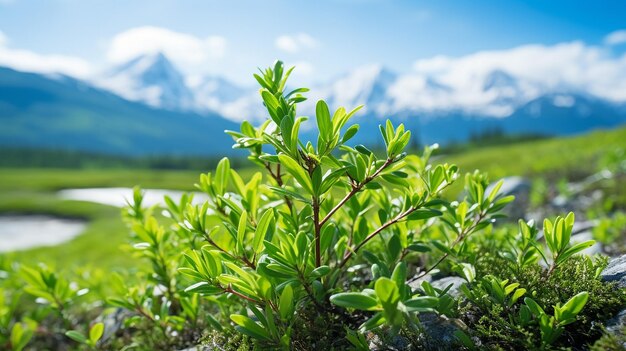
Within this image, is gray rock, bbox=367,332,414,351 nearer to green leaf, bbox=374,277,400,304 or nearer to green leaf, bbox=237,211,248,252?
green leaf, bbox=374,277,400,304

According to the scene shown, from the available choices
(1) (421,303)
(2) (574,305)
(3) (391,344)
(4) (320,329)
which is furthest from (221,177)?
(2) (574,305)

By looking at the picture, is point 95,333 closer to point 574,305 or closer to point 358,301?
point 358,301

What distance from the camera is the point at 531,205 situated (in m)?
→ 11.2

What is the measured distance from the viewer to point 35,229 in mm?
41281

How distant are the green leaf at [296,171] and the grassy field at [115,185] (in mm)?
2582

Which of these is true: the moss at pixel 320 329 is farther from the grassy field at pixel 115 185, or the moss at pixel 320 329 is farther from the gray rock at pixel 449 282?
the grassy field at pixel 115 185

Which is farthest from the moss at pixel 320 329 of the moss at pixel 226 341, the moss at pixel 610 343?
the moss at pixel 610 343

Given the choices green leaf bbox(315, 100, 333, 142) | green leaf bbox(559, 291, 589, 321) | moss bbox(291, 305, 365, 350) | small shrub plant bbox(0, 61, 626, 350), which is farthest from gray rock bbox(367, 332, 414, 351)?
green leaf bbox(315, 100, 333, 142)

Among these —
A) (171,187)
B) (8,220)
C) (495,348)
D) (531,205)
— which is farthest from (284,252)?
(171,187)

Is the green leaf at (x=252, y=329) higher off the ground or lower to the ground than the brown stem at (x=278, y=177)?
lower

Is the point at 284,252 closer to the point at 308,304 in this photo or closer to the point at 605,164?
the point at 308,304

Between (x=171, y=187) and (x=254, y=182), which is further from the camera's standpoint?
(x=171, y=187)

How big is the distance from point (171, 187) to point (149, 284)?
241 feet

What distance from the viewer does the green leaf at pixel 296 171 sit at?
1853 millimetres
